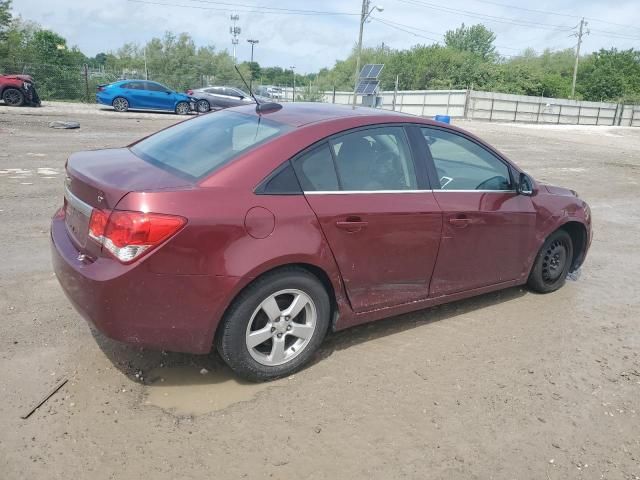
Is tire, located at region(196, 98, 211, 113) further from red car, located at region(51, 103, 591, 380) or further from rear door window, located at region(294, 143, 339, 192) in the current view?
rear door window, located at region(294, 143, 339, 192)

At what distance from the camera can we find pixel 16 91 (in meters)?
19.9

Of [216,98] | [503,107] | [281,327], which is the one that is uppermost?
[503,107]

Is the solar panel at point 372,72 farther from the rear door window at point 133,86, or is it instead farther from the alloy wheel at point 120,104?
the alloy wheel at point 120,104

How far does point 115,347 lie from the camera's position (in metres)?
3.51

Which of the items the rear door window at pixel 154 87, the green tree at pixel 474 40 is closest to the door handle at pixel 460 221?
the rear door window at pixel 154 87

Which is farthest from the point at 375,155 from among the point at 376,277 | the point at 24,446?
the point at 24,446

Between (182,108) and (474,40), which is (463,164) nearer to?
(182,108)

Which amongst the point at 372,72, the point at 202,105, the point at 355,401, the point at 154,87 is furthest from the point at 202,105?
the point at 355,401

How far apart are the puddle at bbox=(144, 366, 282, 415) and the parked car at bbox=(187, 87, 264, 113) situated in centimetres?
2307

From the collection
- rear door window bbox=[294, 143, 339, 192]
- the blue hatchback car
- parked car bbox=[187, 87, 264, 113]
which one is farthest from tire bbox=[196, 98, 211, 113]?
rear door window bbox=[294, 143, 339, 192]

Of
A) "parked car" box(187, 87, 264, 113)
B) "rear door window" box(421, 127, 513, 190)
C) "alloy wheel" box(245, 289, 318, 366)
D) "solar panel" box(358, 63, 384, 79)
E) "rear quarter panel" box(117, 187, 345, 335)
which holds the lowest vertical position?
"alloy wheel" box(245, 289, 318, 366)

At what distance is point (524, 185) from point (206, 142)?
2576mm

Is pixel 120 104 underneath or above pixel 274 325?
above

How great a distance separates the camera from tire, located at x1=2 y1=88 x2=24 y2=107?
780 inches
